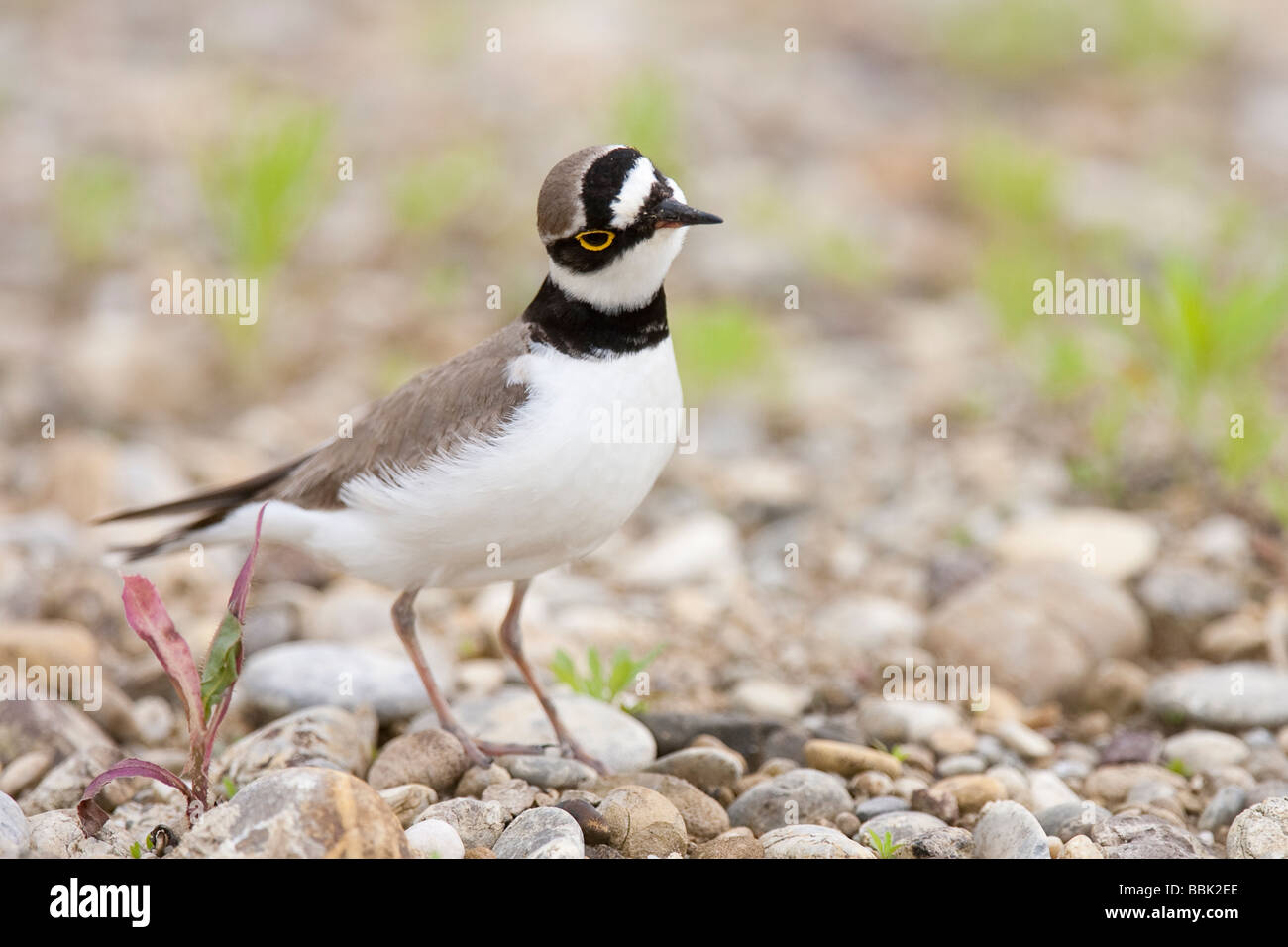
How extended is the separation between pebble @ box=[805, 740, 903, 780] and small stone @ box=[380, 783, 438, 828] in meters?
1.36

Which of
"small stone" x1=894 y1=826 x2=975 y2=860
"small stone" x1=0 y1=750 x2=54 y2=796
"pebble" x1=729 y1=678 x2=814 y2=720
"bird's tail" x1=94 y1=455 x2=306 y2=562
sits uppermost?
"bird's tail" x1=94 y1=455 x2=306 y2=562

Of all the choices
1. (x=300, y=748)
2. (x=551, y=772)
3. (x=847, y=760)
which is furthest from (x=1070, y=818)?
(x=300, y=748)

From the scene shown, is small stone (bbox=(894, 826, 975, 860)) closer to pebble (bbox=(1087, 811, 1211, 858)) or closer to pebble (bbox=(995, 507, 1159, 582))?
pebble (bbox=(1087, 811, 1211, 858))

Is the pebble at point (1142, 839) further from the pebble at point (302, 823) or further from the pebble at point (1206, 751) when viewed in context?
the pebble at point (302, 823)

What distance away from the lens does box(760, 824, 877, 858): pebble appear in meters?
4.23

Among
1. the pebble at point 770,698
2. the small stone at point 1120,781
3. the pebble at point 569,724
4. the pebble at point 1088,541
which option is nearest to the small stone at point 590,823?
the pebble at point 569,724

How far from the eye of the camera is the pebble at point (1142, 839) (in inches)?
Answer: 169

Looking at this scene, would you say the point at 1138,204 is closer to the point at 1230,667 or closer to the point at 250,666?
the point at 1230,667

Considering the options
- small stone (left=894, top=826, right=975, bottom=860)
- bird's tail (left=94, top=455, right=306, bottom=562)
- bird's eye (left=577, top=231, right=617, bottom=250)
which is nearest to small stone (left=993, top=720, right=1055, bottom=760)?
small stone (left=894, top=826, right=975, bottom=860)

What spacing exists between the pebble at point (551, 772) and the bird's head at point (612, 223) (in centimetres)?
154

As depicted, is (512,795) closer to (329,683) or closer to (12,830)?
(329,683)

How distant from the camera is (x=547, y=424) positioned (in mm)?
4527

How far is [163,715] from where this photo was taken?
5656 millimetres
